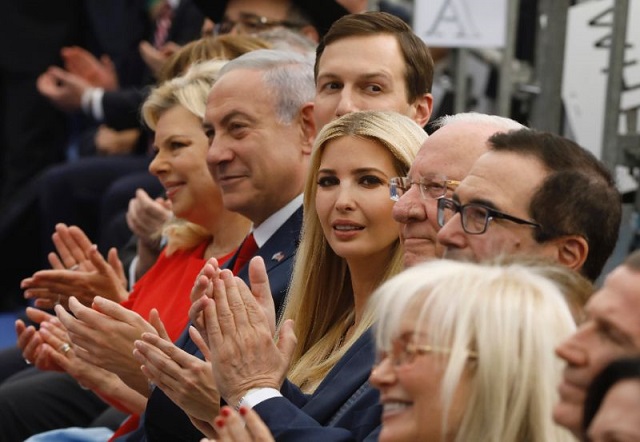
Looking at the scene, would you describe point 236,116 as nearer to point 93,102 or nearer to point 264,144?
point 264,144

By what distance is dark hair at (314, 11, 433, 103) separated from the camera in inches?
159

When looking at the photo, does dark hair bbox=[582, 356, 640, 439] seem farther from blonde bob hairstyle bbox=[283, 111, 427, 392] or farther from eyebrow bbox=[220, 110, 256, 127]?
eyebrow bbox=[220, 110, 256, 127]

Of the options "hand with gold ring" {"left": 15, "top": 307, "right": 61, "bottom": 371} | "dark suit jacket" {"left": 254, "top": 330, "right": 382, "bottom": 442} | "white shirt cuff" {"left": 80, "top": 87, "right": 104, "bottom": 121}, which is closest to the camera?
"dark suit jacket" {"left": 254, "top": 330, "right": 382, "bottom": 442}

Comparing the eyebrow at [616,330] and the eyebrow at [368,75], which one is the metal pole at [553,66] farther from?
the eyebrow at [616,330]

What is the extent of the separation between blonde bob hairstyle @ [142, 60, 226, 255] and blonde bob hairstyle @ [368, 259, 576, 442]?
7.85 ft

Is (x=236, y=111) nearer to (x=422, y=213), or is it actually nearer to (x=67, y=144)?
(x=422, y=213)

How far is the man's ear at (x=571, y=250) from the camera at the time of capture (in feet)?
8.68

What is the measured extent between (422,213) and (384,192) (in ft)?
1.19

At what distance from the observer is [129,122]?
7156 millimetres

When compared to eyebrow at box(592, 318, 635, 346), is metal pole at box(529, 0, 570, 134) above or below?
below

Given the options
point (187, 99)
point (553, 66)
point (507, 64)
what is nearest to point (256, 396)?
point (187, 99)

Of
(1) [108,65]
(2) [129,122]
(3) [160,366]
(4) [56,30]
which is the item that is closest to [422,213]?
(3) [160,366]

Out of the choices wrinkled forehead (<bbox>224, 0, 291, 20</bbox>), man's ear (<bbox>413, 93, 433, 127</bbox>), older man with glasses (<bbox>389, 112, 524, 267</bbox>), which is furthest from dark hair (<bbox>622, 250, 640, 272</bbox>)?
wrinkled forehead (<bbox>224, 0, 291, 20</bbox>)

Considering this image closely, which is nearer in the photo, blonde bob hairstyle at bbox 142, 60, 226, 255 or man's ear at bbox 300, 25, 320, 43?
blonde bob hairstyle at bbox 142, 60, 226, 255
